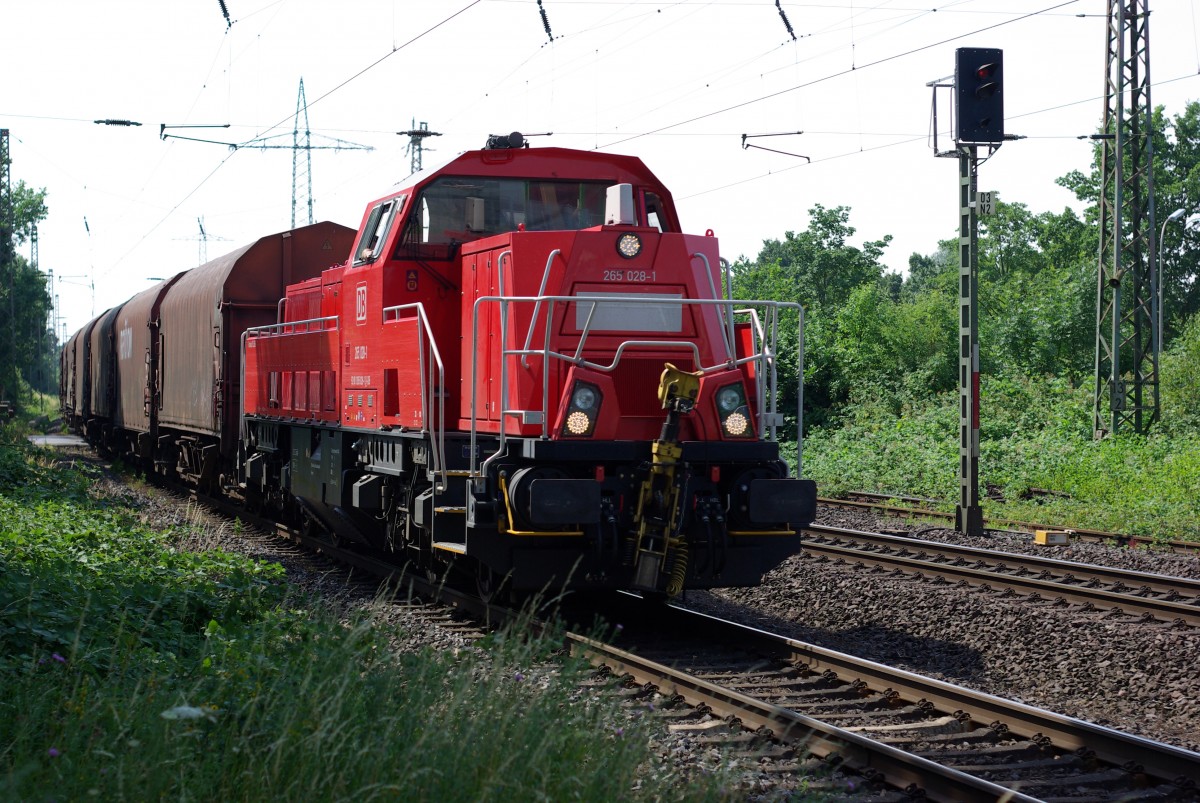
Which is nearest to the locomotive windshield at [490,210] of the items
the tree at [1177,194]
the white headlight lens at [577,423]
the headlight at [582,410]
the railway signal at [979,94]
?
the headlight at [582,410]

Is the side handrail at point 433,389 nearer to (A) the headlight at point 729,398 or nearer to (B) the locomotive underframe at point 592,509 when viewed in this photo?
(B) the locomotive underframe at point 592,509

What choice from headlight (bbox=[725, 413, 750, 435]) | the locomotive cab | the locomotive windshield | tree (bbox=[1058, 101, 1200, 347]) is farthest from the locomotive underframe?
tree (bbox=[1058, 101, 1200, 347])

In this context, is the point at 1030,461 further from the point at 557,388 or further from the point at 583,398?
the point at 583,398

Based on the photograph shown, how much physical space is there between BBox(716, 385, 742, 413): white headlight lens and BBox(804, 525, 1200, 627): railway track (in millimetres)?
3212

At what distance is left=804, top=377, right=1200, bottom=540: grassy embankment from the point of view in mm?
15875

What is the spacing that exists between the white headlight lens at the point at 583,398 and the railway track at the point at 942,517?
27.1ft

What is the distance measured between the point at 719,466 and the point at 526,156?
306cm

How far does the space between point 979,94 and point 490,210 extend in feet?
24.4

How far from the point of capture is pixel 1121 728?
6.63m

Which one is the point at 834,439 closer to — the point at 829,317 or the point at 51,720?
the point at 829,317

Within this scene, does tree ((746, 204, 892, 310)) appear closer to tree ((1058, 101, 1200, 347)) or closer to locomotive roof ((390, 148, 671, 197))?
tree ((1058, 101, 1200, 347))

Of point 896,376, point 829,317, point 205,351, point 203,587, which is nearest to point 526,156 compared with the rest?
point 203,587

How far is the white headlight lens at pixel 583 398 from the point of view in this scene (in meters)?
8.20

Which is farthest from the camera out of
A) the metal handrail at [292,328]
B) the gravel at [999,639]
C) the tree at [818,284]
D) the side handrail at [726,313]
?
the tree at [818,284]
